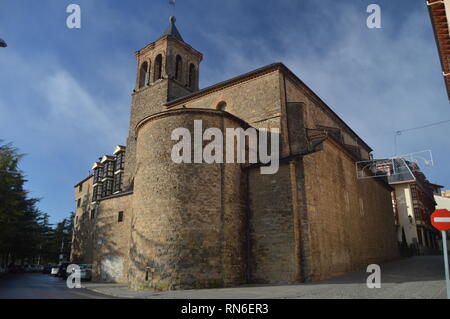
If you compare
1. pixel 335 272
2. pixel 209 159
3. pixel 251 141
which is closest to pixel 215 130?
pixel 209 159

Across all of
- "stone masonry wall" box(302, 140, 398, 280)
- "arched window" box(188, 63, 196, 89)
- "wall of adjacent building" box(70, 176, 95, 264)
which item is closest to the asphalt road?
"stone masonry wall" box(302, 140, 398, 280)

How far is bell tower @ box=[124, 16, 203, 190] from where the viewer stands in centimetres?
2412

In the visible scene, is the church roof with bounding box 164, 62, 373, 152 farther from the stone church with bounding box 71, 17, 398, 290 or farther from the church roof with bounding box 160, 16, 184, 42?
the church roof with bounding box 160, 16, 184, 42

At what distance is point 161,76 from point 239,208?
14557 mm

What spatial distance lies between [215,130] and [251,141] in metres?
2.68

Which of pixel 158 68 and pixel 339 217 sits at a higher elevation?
pixel 158 68

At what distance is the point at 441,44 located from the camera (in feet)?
37.6

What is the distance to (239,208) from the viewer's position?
570 inches

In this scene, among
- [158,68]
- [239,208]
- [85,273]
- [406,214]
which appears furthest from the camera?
[406,214]

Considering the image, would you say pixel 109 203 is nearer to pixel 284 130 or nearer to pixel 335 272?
pixel 284 130

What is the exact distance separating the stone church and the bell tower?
389 centimetres

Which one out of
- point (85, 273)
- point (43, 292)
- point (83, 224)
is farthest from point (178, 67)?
point (83, 224)

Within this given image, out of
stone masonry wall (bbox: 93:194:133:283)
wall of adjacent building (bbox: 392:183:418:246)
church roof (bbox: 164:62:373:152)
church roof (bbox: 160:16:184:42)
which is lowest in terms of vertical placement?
Answer: stone masonry wall (bbox: 93:194:133:283)

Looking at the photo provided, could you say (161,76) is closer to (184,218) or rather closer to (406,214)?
(184,218)
